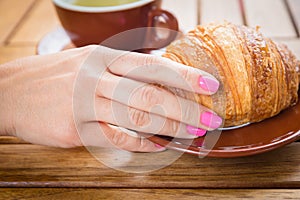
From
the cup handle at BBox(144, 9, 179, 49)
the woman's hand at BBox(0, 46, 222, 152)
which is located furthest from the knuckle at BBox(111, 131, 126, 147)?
the cup handle at BBox(144, 9, 179, 49)

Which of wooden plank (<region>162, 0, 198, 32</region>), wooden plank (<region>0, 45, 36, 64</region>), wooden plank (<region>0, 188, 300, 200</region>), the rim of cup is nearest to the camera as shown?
wooden plank (<region>0, 188, 300, 200</region>)

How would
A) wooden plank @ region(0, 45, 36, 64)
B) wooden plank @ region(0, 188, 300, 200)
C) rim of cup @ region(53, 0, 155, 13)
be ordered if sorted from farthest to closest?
wooden plank @ region(0, 45, 36, 64), rim of cup @ region(53, 0, 155, 13), wooden plank @ region(0, 188, 300, 200)

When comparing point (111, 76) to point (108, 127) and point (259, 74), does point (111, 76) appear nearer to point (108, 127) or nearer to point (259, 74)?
point (108, 127)

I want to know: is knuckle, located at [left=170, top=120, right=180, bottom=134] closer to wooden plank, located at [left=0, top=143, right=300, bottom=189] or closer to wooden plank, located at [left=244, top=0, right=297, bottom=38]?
wooden plank, located at [left=0, top=143, right=300, bottom=189]

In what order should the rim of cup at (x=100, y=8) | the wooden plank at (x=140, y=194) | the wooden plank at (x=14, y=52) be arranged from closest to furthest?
the wooden plank at (x=140, y=194)
the rim of cup at (x=100, y=8)
the wooden plank at (x=14, y=52)

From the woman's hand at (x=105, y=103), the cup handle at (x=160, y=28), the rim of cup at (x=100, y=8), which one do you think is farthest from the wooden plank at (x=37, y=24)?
the woman's hand at (x=105, y=103)

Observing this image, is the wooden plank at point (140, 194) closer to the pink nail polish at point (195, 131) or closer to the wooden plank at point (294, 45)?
the pink nail polish at point (195, 131)
